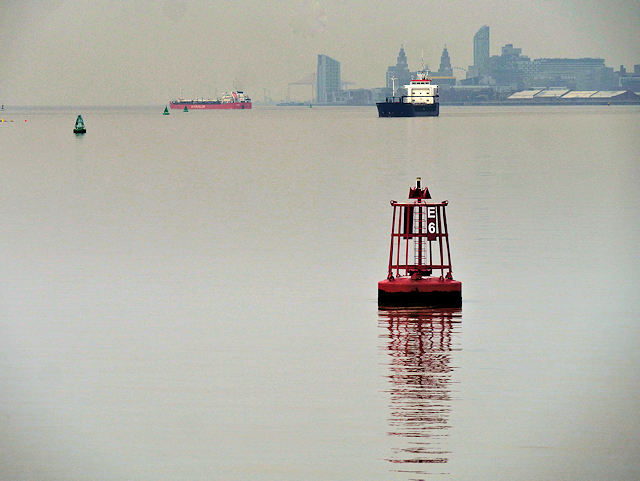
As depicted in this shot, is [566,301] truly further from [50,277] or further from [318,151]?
[318,151]

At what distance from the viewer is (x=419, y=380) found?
16.5 meters

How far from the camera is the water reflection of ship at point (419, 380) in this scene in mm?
13539

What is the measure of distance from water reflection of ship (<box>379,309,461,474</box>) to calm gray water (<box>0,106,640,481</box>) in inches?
2.0

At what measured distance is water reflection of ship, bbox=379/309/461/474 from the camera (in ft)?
44.4

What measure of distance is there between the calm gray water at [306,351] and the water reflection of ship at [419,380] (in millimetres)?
52

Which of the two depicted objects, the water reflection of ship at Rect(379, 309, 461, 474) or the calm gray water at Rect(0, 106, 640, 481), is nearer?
the water reflection of ship at Rect(379, 309, 461, 474)

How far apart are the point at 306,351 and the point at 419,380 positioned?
3131 millimetres

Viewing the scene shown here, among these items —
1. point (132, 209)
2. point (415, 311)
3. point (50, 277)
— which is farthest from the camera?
point (132, 209)

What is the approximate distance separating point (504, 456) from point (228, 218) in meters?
28.9

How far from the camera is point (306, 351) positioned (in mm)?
18922

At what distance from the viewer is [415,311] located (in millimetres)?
21766

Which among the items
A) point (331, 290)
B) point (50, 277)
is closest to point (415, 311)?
point (331, 290)

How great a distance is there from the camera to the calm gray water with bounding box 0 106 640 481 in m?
13.6

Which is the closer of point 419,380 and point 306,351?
point 419,380
